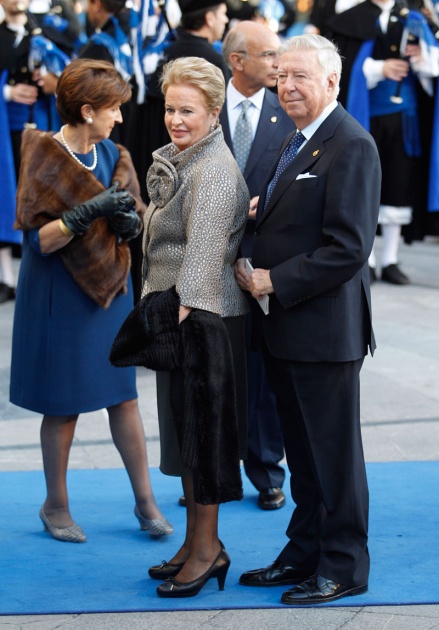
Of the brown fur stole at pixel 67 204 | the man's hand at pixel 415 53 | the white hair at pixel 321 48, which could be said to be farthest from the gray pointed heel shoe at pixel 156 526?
the man's hand at pixel 415 53

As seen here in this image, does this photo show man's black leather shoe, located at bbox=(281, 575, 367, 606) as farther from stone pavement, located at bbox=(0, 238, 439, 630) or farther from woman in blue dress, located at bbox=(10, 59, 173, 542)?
woman in blue dress, located at bbox=(10, 59, 173, 542)

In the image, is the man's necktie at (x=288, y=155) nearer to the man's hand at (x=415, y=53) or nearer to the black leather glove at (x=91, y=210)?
the black leather glove at (x=91, y=210)

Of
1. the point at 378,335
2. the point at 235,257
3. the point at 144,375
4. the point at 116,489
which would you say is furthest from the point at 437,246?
the point at 235,257

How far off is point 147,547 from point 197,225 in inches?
55.0

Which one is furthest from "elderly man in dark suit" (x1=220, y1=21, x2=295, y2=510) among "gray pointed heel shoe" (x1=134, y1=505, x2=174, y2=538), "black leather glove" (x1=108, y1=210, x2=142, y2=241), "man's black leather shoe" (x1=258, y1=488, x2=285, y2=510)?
"black leather glove" (x1=108, y1=210, x2=142, y2=241)

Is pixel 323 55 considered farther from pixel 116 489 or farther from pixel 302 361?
pixel 116 489

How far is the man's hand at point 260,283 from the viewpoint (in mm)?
3678

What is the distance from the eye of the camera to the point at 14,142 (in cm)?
896

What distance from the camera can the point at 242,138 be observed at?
16.2ft

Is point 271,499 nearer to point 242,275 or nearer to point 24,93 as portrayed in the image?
point 242,275

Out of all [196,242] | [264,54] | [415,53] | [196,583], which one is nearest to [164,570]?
[196,583]

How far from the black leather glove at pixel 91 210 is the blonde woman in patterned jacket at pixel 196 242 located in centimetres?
29

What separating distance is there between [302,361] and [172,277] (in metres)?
0.51

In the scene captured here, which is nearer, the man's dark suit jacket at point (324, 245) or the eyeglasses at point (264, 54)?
the man's dark suit jacket at point (324, 245)
